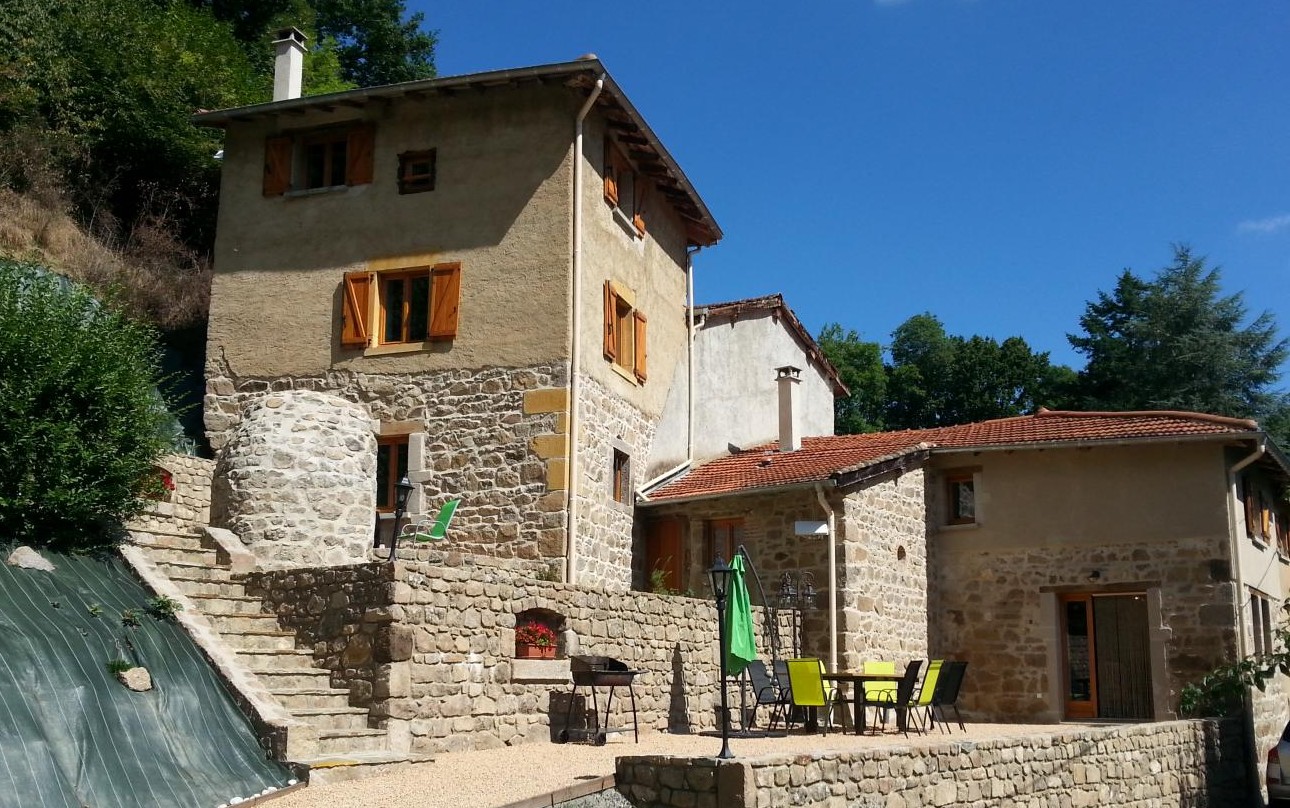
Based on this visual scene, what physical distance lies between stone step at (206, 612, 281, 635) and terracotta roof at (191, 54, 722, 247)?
24.3ft

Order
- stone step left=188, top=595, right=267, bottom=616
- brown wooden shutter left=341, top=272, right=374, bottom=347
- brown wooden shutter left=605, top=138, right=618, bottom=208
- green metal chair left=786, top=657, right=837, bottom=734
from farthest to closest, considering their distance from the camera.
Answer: brown wooden shutter left=605, top=138, right=618, bottom=208 → brown wooden shutter left=341, top=272, right=374, bottom=347 → green metal chair left=786, top=657, right=837, bottom=734 → stone step left=188, top=595, right=267, bottom=616

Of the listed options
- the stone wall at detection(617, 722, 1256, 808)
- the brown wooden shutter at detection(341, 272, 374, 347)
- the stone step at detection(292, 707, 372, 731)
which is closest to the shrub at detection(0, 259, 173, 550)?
the stone step at detection(292, 707, 372, 731)

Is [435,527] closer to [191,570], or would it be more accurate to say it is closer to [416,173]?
[191,570]

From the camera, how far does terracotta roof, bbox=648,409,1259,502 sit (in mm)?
16656

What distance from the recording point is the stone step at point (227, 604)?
1162cm

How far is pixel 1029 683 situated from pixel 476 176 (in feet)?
33.8


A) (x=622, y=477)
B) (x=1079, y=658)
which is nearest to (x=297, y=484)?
(x=622, y=477)

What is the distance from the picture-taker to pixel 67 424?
11.4m

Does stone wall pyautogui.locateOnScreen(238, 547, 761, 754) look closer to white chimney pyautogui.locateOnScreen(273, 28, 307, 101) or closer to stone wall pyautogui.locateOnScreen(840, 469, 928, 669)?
stone wall pyautogui.locateOnScreen(840, 469, 928, 669)

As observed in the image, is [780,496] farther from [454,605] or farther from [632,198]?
[454,605]

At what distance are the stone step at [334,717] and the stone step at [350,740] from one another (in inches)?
4.4

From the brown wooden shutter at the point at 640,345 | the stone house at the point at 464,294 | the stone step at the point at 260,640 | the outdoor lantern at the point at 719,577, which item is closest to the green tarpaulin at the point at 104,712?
the stone step at the point at 260,640

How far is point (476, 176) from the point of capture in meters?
16.7

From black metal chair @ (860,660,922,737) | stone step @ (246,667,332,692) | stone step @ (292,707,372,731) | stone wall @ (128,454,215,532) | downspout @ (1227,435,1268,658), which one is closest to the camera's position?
stone step @ (292,707,372,731)
